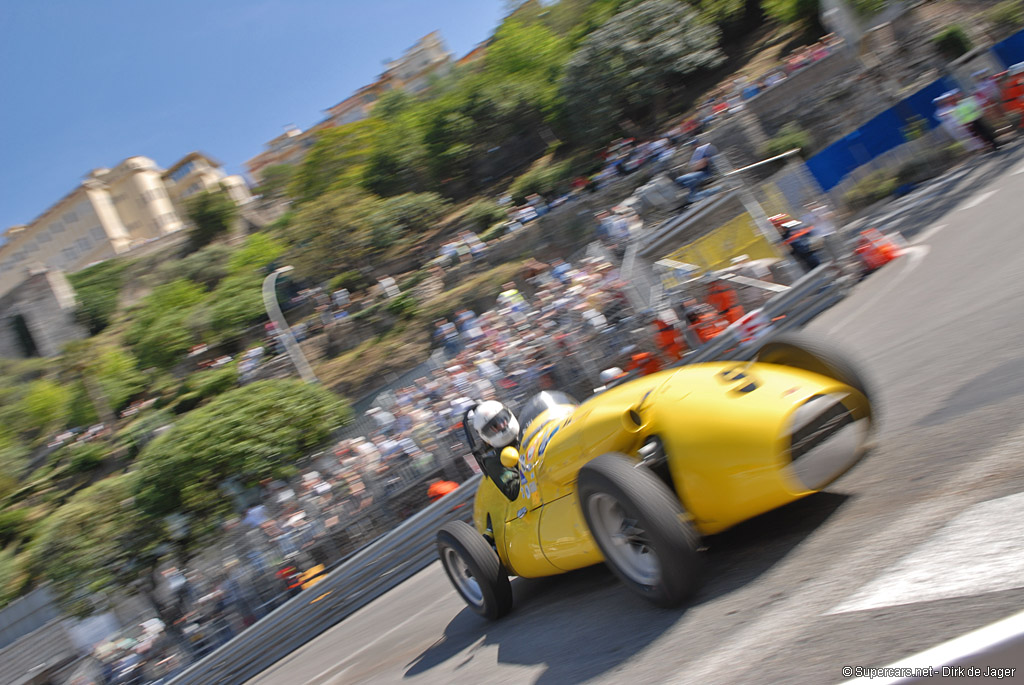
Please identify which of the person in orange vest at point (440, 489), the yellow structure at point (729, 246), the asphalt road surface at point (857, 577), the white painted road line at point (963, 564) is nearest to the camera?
the white painted road line at point (963, 564)

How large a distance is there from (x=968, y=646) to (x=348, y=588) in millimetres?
9659

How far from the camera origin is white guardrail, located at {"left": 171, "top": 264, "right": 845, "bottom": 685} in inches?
404

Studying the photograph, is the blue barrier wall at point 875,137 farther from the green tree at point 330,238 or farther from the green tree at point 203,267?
the green tree at point 203,267

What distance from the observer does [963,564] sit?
2814 mm

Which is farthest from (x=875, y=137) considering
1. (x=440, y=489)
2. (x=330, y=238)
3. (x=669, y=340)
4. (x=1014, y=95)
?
(x=330, y=238)

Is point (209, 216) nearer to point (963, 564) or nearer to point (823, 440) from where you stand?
point (823, 440)

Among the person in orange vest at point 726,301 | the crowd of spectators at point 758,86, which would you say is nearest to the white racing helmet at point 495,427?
the person in orange vest at point 726,301

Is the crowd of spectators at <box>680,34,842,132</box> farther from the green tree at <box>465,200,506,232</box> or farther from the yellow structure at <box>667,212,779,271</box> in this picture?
the yellow structure at <box>667,212,779,271</box>

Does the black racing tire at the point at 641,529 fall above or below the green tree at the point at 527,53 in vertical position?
below

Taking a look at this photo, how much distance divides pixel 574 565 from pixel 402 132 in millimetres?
40485

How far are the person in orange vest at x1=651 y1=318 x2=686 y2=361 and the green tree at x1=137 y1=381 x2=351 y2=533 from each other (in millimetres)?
10011

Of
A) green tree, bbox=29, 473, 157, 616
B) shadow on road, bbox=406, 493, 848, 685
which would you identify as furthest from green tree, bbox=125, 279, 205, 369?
shadow on road, bbox=406, 493, 848, 685

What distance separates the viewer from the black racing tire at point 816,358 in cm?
406

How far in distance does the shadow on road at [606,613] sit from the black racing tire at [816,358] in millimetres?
620
